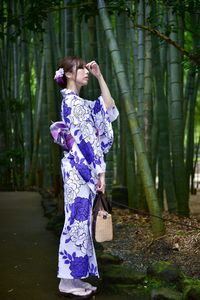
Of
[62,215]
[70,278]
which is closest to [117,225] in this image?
[62,215]

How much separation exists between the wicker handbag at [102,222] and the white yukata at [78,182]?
0.32ft

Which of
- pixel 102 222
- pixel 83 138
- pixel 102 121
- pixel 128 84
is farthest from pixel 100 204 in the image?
pixel 128 84

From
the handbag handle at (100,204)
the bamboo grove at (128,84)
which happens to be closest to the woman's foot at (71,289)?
the handbag handle at (100,204)

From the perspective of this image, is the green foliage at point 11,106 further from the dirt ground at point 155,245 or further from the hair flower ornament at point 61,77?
the hair flower ornament at point 61,77

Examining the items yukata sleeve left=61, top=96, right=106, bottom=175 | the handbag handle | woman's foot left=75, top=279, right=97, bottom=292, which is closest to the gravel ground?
woman's foot left=75, top=279, right=97, bottom=292

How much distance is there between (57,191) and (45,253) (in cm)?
241

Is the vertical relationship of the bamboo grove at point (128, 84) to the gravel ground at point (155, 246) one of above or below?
above

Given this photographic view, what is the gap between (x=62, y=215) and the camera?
4.17 meters

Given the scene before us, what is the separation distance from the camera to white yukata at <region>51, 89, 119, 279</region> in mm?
2463

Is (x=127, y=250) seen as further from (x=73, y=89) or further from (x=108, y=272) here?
(x=73, y=89)

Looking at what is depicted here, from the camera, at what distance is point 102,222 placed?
7.84ft

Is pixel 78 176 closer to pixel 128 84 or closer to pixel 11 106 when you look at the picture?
pixel 128 84

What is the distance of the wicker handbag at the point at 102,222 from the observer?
7.79 ft

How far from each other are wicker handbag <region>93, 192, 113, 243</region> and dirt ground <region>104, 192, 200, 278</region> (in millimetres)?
651
